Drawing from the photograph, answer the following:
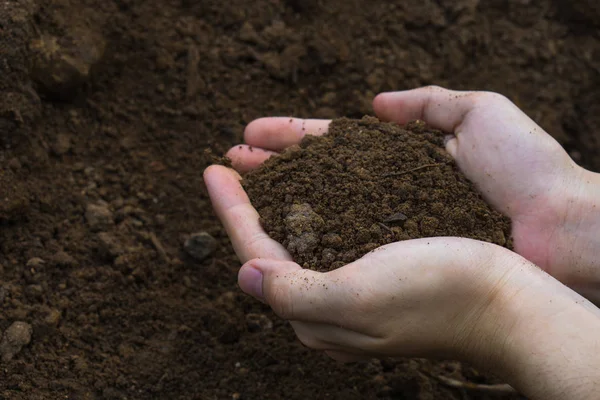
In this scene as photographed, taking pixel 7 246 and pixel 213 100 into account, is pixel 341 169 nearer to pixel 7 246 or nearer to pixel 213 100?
pixel 213 100

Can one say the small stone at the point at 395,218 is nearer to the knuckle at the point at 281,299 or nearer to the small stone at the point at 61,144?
the knuckle at the point at 281,299

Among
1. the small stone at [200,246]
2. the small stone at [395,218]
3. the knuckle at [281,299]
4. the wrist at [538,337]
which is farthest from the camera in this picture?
the small stone at [200,246]

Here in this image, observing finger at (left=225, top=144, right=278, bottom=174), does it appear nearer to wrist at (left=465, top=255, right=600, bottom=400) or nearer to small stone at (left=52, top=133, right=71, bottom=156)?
small stone at (left=52, top=133, right=71, bottom=156)

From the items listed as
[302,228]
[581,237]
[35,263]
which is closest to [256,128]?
[302,228]

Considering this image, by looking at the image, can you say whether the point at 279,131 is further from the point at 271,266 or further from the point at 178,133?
the point at 271,266

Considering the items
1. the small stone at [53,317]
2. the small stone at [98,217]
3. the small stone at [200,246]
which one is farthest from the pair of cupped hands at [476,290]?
the small stone at [53,317]

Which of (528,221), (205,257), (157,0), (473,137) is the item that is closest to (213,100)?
(157,0)

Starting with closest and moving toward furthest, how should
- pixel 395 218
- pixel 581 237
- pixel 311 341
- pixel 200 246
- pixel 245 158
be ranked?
pixel 311 341, pixel 395 218, pixel 581 237, pixel 245 158, pixel 200 246
